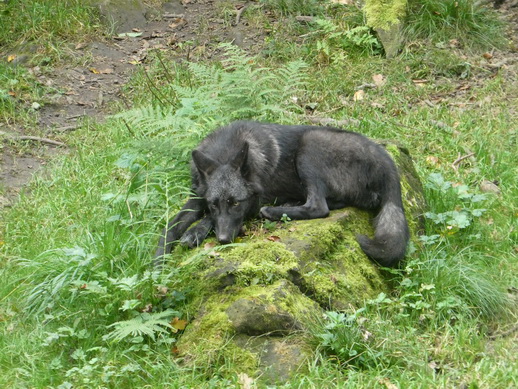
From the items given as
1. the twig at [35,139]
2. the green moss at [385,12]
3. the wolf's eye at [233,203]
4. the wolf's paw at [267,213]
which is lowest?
the twig at [35,139]

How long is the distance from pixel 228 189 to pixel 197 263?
785 millimetres

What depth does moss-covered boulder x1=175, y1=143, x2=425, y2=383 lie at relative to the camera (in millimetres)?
4500

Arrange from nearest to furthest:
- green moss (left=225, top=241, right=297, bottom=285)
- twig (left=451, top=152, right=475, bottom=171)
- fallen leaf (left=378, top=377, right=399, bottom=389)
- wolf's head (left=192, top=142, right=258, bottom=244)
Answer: fallen leaf (left=378, top=377, right=399, bottom=389) < green moss (left=225, top=241, right=297, bottom=285) < wolf's head (left=192, top=142, right=258, bottom=244) < twig (left=451, top=152, right=475, bottom=171)

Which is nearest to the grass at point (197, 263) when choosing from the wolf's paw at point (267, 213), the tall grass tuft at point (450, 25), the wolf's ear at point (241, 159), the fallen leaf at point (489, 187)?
the fallen leaf at point (489, 187)

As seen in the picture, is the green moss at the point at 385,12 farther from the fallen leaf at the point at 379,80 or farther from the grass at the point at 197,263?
the grass at the point at 197,263

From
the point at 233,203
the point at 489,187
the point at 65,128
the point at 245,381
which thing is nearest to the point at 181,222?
the point at 233,203

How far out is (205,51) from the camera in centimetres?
1166

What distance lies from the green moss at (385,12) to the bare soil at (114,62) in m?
1.46

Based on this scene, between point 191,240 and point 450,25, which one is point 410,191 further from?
point 450,25

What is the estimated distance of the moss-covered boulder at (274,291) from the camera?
177 inches

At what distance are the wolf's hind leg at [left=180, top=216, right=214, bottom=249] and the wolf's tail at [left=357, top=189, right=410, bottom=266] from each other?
49.9 inches

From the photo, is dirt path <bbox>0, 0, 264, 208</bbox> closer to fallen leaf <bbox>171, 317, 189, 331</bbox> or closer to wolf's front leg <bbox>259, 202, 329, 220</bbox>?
wolf's front leg <bbox>259, 202, 329, 220</bbox>

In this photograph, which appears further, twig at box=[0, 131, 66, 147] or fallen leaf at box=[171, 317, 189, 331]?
twig at box=[0, 131, 66, 147]

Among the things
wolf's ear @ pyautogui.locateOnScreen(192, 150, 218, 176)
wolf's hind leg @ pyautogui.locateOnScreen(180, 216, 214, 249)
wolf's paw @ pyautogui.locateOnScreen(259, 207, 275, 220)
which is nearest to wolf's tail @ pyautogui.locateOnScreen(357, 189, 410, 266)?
wolf's paw @ pyautogui.locateOnScreen(259, 207, 275, 220)
